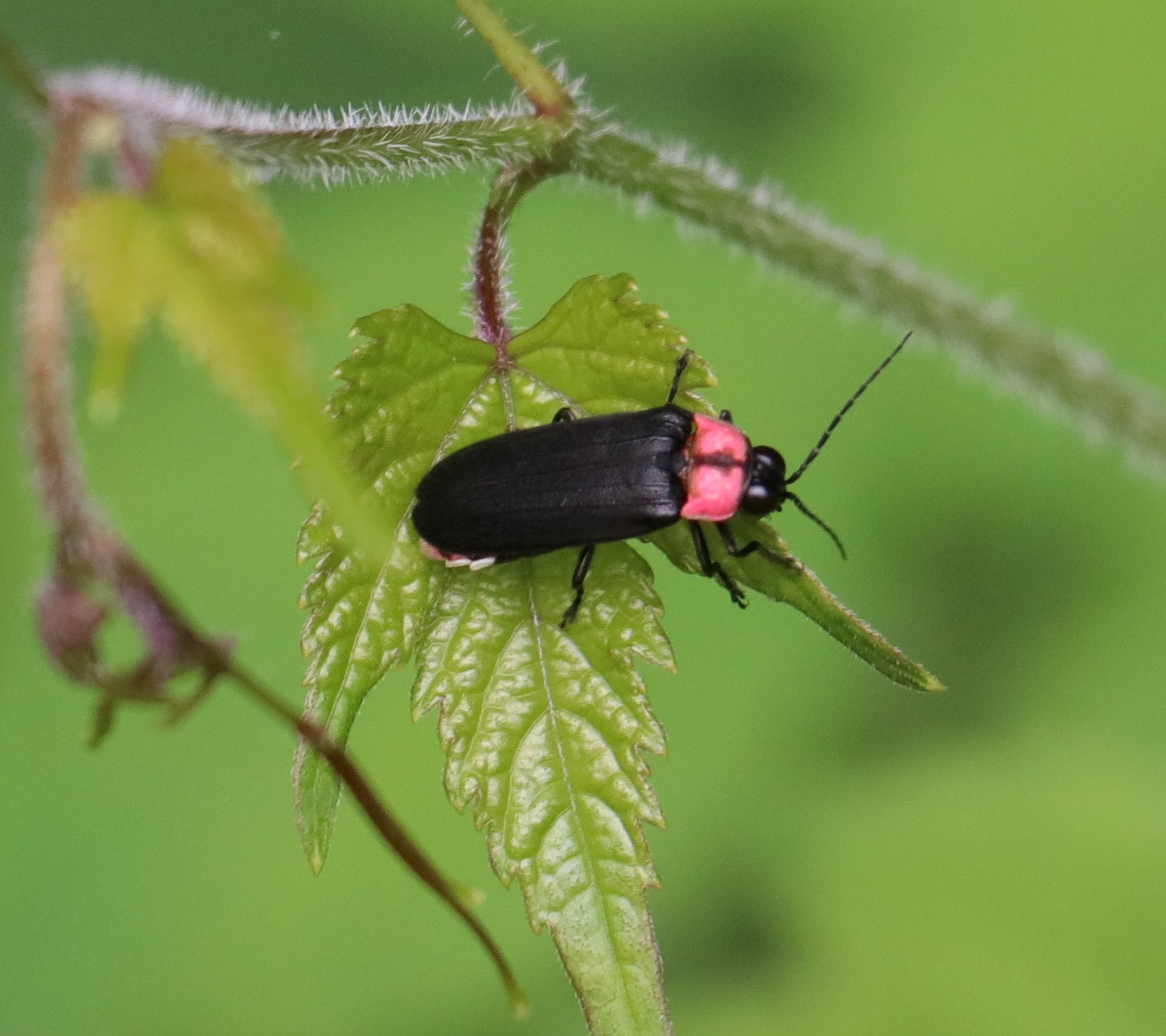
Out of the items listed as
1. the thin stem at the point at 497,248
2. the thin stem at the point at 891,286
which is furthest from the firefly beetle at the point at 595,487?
the thin stem at the point at 891,286

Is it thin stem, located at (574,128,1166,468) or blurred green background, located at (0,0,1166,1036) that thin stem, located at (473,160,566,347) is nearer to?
thin stem, located at (574,128,1166,468)

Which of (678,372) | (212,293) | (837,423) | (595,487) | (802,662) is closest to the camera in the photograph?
(212,293)

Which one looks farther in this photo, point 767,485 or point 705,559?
point 767,485

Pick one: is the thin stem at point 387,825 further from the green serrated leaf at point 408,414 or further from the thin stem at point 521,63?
the thin stem at point 521,63

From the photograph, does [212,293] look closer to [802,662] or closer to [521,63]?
[521,63]

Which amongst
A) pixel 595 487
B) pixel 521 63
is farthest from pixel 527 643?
pixel 521 63

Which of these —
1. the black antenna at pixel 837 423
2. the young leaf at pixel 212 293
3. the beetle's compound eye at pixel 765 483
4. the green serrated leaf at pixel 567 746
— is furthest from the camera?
the beetle's compound eye at pixel 765 483

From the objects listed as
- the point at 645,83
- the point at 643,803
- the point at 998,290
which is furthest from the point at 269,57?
the point at 643,803
